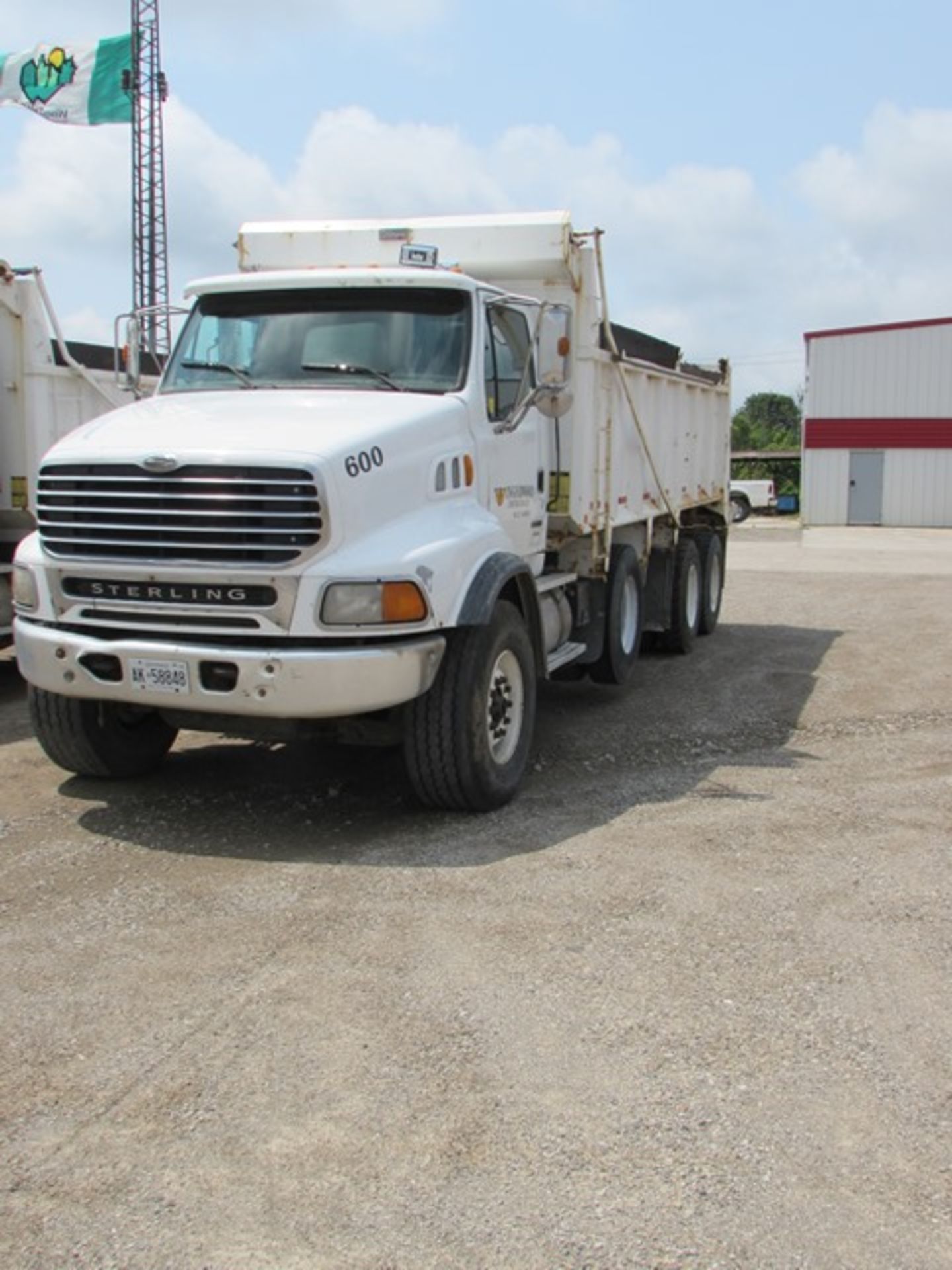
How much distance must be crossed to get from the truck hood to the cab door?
429 mm

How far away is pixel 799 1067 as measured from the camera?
375 centimetres

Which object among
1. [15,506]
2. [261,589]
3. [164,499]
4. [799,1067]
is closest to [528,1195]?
[799,1067]

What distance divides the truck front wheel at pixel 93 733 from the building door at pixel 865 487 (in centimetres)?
3186

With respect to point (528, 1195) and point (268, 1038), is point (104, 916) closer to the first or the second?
point (268, 1038)

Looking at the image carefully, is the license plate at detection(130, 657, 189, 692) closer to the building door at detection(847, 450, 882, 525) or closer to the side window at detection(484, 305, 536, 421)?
the side window at detection(484, 305, 536, 421)

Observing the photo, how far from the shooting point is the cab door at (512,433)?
687cm

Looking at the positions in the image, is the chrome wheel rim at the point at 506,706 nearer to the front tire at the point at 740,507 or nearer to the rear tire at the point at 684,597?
the rear tire at the point at 684,597

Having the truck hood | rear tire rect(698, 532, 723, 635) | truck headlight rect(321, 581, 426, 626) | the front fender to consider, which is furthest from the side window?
rear tire rect(698, 532, 723, 635)

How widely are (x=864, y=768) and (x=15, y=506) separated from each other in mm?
6540

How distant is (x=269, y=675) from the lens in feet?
18.0

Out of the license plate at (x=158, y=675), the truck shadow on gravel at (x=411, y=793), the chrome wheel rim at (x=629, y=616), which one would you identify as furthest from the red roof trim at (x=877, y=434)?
the license plate at (x=158, y=675)

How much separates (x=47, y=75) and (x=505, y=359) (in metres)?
18.5

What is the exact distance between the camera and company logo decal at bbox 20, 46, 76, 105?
21781 millimetres

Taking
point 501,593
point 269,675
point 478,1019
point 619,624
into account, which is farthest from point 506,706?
point 619,624
